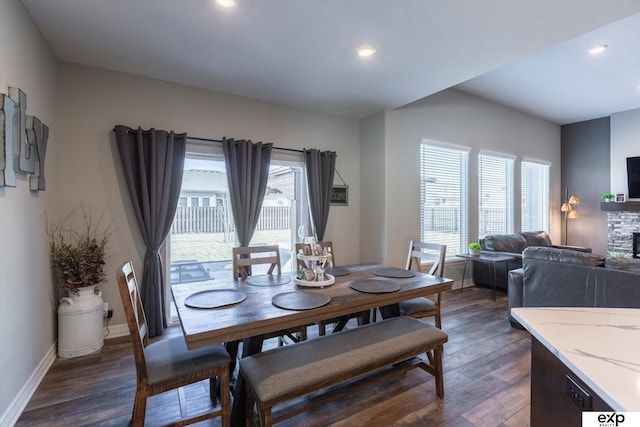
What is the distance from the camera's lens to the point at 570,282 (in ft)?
9.05

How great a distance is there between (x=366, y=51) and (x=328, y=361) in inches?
99.6

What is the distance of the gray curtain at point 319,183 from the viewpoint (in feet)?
13.5

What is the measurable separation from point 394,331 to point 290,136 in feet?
9.56

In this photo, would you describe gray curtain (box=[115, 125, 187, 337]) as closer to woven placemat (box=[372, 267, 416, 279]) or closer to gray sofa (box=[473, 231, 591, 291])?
woven placemat (box=[372, 267, 416, 279])

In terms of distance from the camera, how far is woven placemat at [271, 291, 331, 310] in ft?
5.92

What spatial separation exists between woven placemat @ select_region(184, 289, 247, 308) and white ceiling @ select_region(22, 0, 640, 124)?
201 centimetres

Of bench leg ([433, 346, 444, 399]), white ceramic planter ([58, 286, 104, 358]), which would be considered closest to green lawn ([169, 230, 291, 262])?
white ceramic planter ([58, 286, 104, 358])

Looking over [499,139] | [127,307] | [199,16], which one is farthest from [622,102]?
[127,307]

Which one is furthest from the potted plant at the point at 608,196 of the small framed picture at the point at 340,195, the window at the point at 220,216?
the window at the point at 220,216

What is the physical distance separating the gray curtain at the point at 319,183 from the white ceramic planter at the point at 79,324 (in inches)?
102

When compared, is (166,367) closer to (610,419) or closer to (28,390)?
(28,390)

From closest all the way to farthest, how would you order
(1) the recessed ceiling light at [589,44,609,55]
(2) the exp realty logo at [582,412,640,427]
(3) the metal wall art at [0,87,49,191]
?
(2) the exp realty logo at [582,412,640,427]
(3) the metal wall art at [0,87,49,191]
(1) the recessed ceiling light at [589,44,609,55]

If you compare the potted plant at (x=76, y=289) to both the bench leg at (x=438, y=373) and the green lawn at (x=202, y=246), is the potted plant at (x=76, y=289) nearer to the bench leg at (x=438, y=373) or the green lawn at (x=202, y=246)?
the green lawn at (x=202, y=246)

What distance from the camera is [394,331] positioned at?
206 cm
